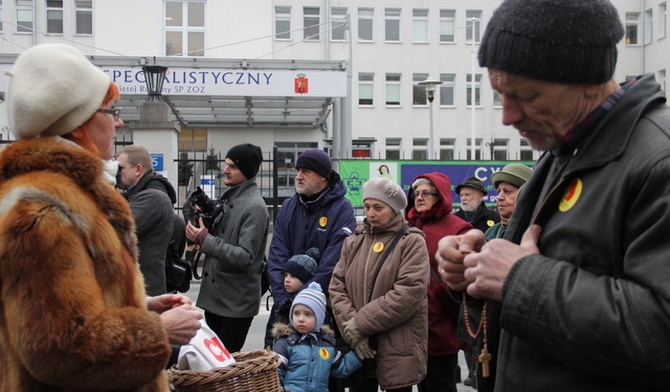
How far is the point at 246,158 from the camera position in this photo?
5.48 m

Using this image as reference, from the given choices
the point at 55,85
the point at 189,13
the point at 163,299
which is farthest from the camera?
the point at 189,13

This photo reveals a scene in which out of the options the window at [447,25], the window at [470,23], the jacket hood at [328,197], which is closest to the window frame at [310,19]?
the window at [447,25]

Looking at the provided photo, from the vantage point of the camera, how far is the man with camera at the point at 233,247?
5.13 m

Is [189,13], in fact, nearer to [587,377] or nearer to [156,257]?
[156,257]

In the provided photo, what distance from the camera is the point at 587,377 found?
1543 mm

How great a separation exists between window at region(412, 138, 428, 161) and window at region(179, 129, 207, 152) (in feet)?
34.5

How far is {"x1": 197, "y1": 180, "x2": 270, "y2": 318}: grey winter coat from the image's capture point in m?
5.09

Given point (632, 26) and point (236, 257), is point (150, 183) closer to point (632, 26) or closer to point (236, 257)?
point (236, 257)

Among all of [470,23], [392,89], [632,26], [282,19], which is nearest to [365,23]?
[392,89]

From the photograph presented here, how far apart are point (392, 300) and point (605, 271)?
2995 millimetres

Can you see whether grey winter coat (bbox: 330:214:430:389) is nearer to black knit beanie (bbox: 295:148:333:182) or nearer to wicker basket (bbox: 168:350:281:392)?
black knit beanie (bbox: 295:148:333:182)

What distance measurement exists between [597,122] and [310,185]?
3863 millimetres

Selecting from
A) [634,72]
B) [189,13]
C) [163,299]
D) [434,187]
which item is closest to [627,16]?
[634,72]

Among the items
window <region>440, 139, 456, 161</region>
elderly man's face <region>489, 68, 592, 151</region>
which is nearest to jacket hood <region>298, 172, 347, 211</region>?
elderly man's face <region>489, 68, 592, 151</region>
